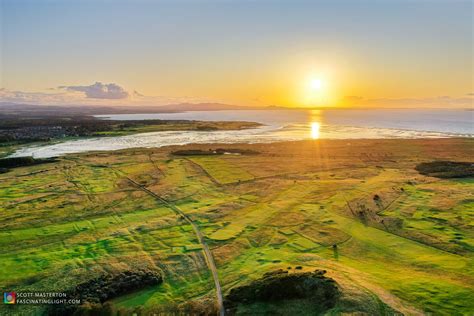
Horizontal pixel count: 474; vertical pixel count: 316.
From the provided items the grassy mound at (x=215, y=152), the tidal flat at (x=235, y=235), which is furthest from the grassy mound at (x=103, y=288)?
the grassy mound at (x=215, y=152)

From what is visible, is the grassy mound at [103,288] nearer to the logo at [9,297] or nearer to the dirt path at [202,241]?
the logo at [9,297]

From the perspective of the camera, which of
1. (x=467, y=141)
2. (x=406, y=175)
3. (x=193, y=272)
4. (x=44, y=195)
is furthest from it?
(x=467, y=141)

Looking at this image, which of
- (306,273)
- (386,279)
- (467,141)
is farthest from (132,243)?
(467,141)

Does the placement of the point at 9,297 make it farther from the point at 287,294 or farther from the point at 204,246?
the point at 287,294

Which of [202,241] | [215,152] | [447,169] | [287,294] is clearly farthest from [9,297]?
[447,169]

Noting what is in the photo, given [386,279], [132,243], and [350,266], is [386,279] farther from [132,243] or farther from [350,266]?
[132,243]

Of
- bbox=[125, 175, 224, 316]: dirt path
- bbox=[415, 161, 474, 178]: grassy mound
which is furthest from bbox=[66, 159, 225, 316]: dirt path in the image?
bbox=[415, 161, 474, 178]: grassy mound

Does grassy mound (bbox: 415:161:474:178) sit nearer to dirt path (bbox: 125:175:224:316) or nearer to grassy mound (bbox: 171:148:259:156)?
grassy mound (bbox: 171:148:259:156)
